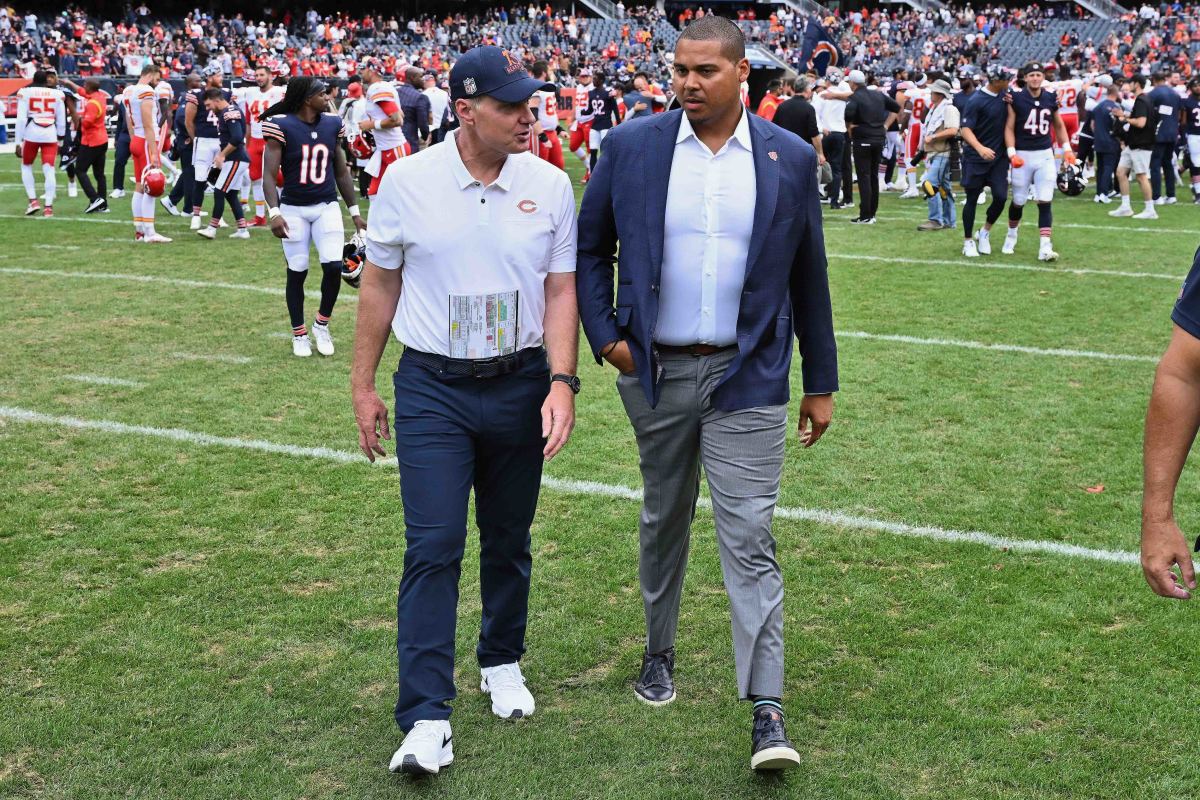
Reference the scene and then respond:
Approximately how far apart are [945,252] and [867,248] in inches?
34.3

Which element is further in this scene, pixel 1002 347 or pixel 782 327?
pixel 1002 347

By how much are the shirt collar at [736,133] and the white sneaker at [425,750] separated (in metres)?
1.81

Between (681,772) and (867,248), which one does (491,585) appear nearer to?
(681,772)

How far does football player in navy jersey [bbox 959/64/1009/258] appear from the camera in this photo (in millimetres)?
13000

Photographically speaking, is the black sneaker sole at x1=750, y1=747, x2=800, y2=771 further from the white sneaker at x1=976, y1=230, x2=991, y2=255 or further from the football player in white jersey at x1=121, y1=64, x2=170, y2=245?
the football player in white jersey at x1=121, y1=64, x2=170, y2=245

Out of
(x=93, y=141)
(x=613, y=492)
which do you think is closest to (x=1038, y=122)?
(x=613, y=492)

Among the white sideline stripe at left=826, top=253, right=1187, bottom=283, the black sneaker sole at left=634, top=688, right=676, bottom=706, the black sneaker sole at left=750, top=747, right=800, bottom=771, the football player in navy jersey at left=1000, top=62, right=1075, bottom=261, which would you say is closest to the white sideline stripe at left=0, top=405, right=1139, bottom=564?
the black sneaker sole at left=634, top=688, right=676, bottom=706

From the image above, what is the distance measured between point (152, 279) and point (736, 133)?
380 inches

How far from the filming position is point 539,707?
411cm

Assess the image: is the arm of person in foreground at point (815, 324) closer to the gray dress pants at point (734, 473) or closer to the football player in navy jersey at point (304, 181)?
the gray dress pants at point (734, 473)

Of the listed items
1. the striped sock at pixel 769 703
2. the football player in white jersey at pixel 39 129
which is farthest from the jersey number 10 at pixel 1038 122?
the football player in white jersey at pixel 39 129

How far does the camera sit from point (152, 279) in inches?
479

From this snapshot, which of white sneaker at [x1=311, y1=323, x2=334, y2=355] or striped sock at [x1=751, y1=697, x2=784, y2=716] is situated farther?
white sneaker at [x1=311, y1=323, x2=334, y2=355]

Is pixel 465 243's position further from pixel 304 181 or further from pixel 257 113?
pixel 257 113
